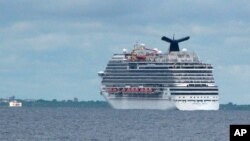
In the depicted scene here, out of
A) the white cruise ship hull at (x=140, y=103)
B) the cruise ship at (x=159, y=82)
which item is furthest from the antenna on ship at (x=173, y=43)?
the white cruise ship hull at (x=140, y=103)

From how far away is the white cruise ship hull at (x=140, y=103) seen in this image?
463ft

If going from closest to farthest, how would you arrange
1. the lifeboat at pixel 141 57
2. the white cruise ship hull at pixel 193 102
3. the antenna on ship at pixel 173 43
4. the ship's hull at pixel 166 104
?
the white cruise ship hull at pixel 193 102 → the ship's hull at pixel 166 104 → the lifeboat at pixel 141 57 → the antenna on ship at pixel 173 43

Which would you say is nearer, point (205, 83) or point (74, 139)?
point (74, 139)

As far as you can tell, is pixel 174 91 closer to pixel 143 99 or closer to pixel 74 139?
pixel 143 99

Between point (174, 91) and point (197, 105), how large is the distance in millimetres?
4592

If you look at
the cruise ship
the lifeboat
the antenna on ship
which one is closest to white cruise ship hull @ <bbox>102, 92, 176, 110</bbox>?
the cruise ship

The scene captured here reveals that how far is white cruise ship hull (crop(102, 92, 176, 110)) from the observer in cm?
14100

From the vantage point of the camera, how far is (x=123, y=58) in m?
154

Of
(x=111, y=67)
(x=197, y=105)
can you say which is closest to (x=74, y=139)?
(x=197, y=105)

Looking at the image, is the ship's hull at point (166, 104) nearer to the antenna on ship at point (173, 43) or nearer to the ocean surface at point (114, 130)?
the ocean surface at point (114, 130)

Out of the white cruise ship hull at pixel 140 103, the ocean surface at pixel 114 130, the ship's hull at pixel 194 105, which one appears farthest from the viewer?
the white cruise ship hull at pixel 140 103

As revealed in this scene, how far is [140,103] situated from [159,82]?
15.9ft

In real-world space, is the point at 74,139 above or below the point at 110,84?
below

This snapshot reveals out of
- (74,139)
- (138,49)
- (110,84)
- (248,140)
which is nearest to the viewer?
(248,140)
